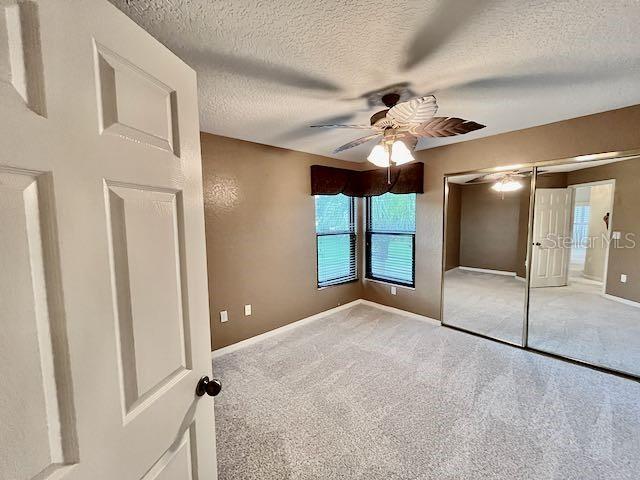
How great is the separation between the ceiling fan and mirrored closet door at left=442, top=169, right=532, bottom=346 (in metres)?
1.61

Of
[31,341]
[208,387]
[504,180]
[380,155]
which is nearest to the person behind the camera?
[31,341]

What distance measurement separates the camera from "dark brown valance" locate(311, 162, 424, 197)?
137 inches

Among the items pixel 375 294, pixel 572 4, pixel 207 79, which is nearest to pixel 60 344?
pixel 207 79

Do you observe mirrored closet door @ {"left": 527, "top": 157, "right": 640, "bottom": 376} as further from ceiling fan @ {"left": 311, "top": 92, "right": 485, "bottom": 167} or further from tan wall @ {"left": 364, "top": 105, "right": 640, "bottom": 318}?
ceiling fan @ {"left": 311, "top": 92, "right": 485, "bottom": 167}

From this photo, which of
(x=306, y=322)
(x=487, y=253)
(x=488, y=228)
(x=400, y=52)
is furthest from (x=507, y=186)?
(x=306, y=322)

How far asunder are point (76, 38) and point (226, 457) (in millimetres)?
2056

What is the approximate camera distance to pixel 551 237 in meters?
2.96

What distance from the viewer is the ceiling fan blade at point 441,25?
1153 mm

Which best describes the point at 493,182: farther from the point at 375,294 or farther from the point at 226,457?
the point at 226,457

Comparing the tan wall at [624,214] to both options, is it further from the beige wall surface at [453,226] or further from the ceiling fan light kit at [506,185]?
the beige wall surface at [453,226]

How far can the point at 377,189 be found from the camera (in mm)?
3852

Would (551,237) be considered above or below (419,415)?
above

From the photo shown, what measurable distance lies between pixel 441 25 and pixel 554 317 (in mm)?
3603

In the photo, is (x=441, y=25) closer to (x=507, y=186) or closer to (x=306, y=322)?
(x=507, y=186)
